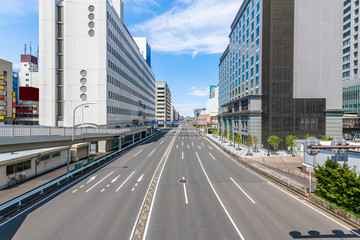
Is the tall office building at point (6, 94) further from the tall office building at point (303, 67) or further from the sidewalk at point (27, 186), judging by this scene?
the tall office building at point (303, 67)

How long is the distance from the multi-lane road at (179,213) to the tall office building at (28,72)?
10485cm

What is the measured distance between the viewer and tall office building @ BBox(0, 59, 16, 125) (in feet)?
200

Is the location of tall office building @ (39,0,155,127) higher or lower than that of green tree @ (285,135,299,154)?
higher

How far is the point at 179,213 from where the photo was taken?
1259 centimetres

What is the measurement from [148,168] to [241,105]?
117ft

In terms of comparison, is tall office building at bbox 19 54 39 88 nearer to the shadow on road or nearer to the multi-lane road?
the multi-lane road

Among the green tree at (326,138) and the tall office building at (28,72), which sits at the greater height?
the tall office building at (28,72)

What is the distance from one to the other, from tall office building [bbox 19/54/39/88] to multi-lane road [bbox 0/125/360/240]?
10485cm

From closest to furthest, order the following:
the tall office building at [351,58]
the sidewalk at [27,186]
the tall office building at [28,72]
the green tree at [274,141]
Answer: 1. the sidewalk at [27,186]
2. the green tree at [274,141]
3. the tall office building at [351,58]
4. the tall office building at [28,72]

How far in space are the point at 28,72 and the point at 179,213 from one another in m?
124

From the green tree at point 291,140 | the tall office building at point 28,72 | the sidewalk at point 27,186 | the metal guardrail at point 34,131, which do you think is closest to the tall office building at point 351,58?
the green tree at point 291,140

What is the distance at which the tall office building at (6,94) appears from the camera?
200 ft

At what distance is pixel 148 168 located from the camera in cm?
2503

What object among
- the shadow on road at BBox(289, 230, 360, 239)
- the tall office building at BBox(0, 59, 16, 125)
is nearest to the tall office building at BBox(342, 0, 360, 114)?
the shadow on road at BBox(289, 230, 360, 239)
